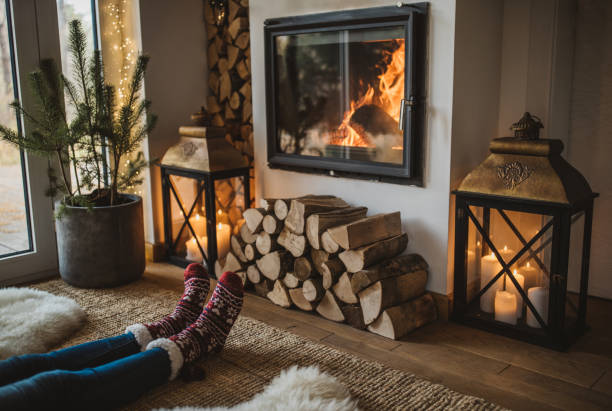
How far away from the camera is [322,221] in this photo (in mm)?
2371

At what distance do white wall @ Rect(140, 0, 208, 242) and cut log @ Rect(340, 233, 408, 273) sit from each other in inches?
57.8

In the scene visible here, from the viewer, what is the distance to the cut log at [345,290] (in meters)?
2.30

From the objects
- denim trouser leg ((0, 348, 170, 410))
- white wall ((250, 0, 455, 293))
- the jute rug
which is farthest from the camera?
white wall ((250, 0, 455, 293))

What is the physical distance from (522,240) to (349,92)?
1.01m

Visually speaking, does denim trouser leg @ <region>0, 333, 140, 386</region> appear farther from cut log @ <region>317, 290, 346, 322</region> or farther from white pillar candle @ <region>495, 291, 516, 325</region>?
white pillar candle @ <region>495, 291, 516, 325</region>

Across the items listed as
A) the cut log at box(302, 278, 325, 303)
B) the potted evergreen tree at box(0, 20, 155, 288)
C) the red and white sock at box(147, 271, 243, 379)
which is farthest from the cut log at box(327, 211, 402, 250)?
the potted evergreen tree at box(0, 20, 155, 288)

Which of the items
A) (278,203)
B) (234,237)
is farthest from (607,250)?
(234,237)

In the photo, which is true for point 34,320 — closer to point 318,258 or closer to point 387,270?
point 318,258

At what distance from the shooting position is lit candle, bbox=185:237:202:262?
310 centimetres

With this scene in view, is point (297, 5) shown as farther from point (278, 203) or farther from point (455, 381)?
point (455, 381)

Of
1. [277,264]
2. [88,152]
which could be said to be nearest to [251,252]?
[277,264]

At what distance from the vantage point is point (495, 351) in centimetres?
214

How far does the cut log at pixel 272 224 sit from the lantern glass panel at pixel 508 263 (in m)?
0.83

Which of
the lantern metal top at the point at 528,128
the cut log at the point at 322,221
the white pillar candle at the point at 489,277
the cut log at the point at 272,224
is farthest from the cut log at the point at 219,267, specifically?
the lantern metal top at the point at 528,128
